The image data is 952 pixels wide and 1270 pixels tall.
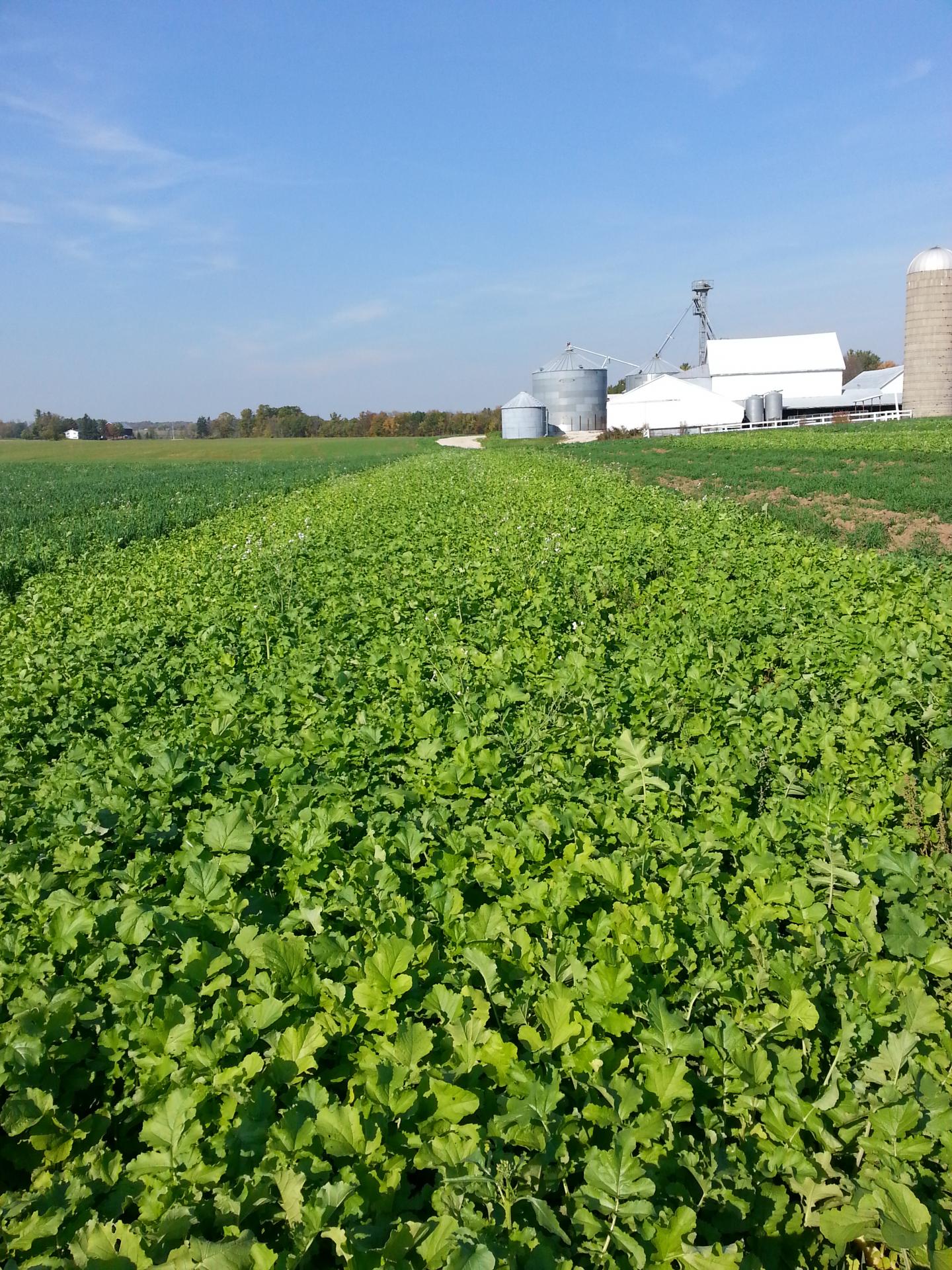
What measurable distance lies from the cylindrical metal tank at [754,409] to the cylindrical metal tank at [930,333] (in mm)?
10860

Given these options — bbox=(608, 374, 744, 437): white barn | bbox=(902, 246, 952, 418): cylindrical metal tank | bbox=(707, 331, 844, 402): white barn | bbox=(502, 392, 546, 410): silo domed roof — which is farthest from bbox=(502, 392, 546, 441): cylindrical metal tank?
bbox=(902, 246, 952, 418): cylindrical metal tank

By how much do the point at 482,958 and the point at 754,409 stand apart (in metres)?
68.5

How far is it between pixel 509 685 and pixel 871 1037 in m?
3.04

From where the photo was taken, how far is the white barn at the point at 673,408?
61.6m

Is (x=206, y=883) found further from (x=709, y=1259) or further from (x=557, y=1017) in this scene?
(x=709, y=1259)

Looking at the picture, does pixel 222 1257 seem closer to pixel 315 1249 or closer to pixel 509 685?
pixel 315 1249

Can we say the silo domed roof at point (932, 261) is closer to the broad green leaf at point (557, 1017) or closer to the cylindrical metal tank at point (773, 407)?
the cylindrical metal tank at point (773, 407)

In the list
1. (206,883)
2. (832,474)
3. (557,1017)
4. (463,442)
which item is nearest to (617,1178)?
(557,1017)

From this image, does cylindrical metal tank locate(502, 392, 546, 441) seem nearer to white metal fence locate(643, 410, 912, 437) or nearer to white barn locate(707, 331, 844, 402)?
white metal fence locate(643, 410, 912, 437)

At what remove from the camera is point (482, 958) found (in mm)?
2523

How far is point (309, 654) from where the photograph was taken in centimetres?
604

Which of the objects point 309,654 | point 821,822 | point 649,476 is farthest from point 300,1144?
point 649,476

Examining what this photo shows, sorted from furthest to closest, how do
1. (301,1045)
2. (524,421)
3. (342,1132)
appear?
(524,421) < (301,1045) < (342,1132)

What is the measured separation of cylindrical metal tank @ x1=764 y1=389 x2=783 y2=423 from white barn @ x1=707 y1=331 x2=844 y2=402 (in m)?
3.24
